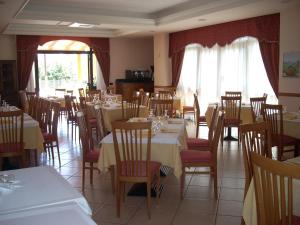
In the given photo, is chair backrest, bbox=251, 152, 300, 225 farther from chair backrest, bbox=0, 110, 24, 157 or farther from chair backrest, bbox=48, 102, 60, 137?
chair backrest, bbox=48, 102, 60, 137

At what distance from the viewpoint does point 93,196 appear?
4.28 meters

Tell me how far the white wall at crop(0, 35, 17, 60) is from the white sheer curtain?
5403mm

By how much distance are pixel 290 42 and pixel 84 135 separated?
5.36m

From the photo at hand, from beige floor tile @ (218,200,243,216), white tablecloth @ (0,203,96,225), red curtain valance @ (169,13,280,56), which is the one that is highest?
red curtain valance @ (169,13,280,56)

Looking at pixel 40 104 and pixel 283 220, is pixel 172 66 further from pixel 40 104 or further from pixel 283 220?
pixel 283 220

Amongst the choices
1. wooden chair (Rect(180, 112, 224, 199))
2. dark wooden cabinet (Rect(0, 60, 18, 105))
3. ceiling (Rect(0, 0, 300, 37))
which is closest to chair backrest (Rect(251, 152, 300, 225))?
wooden chair (Rect(180, 112, 224, 199))

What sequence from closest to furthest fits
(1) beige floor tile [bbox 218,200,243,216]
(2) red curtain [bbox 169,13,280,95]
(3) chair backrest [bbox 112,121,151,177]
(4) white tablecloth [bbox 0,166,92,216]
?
1. (4) white tablecloth [bbox 0,166,92,216]
2. (3) chair backrest [bbox 112,121,151,177]
3. (1) beige floor tile [bbox 218,200,243,216]
4. (2) red curtain [bbox 169,13,280,95]

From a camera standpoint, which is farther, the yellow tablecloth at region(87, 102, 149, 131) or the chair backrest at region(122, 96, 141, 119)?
the chair backrest at region(122, 96, 141, 119)

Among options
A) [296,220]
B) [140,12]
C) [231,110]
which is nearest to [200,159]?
[296,220]

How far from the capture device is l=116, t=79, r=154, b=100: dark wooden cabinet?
1222 cm

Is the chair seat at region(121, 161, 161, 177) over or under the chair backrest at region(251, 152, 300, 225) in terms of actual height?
under

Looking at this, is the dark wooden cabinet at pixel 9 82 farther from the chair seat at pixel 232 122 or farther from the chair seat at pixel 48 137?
the chair seat at pixel 232 122

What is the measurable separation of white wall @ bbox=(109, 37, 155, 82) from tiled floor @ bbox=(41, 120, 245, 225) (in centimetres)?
751

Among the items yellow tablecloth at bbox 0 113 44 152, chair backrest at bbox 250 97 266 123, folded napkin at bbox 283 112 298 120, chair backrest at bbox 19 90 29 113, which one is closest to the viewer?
yellow tablecloth at bbox 0 113 44 152
